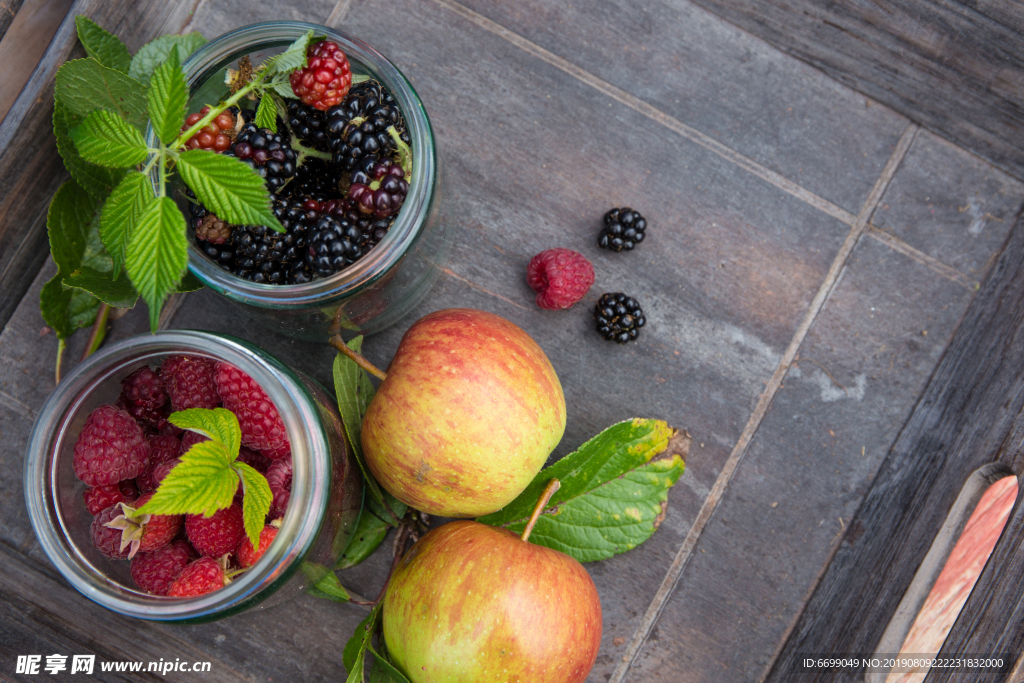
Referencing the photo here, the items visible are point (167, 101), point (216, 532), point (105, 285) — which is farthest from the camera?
point (105, 285)

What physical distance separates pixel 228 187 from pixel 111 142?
0.54 ft

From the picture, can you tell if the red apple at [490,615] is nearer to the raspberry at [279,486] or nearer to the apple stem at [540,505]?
the apple stem at [540,505]

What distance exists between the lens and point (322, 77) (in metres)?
0.80

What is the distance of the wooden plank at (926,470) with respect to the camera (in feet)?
3.65

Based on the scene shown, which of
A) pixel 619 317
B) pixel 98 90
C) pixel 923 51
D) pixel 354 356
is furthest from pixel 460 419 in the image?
pixel 923 51

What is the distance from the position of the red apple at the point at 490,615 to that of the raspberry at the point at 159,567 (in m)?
0.31

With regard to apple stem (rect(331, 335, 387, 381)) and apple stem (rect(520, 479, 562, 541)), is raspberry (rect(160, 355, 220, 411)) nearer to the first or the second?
apple stem (rect(331, 335, 387, 381))

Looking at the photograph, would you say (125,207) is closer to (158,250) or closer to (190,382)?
(158,250)

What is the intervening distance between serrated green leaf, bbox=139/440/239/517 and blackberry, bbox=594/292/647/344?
0.67 m

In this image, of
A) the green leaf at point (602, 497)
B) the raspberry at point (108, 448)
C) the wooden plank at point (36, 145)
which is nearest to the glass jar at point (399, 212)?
the raspberry at point (108, 448)

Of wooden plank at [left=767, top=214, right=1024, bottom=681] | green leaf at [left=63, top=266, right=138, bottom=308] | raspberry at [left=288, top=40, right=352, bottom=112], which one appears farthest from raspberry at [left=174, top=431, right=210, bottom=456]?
wooden plank at [left=767, top=214, right=1024, bottom=681]

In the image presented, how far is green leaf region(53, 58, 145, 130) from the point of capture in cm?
82

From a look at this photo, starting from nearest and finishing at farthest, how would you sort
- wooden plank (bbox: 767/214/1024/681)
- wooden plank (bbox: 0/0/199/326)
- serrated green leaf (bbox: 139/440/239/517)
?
serrated green leaf (bbox: 139/440/239/517) → wooden plank (bbox: 0/0/199/326) → wooden plank (bbox: 767/214/1024/681)

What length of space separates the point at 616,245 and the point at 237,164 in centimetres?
67
